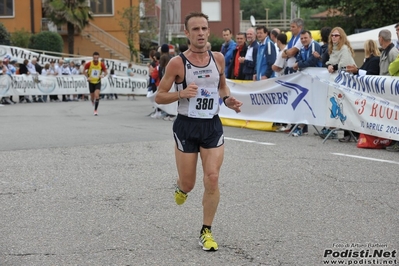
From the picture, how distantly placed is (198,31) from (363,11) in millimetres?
28080

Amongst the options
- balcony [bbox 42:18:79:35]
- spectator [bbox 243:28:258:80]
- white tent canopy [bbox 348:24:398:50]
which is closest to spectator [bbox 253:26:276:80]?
spectator [bbox 243:28:258:80]

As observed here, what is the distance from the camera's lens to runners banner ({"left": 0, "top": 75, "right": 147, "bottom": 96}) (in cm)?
2975

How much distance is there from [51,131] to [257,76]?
181 inches

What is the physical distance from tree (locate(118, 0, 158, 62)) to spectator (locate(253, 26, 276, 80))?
123ft

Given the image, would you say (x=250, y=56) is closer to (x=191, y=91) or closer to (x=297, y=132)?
(x=297, y=132)

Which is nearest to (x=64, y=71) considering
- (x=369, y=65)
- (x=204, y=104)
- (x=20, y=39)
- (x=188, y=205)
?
(x=20, y=39)

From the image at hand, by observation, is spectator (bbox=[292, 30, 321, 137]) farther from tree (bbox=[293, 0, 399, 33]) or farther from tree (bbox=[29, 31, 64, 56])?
tree (bbox=[29, 31, 64, 56])

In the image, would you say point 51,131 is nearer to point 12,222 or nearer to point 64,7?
point 12,222

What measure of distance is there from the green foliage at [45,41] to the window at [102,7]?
25.7ft

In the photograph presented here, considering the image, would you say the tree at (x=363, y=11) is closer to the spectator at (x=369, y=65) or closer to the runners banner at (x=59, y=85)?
the runners banner at (x=59, y=85)

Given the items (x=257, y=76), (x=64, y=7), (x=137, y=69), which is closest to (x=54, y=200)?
(x=257, y=76)

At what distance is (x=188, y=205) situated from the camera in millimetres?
8023

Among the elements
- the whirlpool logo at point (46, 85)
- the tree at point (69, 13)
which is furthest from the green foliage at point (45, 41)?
the whirlpool logo at point (46, 85)

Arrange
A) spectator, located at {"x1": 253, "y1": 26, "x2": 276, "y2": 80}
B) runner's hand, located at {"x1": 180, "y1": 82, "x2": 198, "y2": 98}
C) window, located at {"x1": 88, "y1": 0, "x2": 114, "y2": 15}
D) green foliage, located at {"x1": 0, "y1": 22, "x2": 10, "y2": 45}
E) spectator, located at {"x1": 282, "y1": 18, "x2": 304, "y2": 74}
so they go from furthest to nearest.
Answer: window, located at {"x1": 88, "y1": 0, "x2": 114, "y2": 15} < green foliage, located at {"x1": 0, "y1": 22, "x2": 10, "y2": 45} < spectator, located at {"x1": 253, "y1": 26, "x2": 276, "y2": 80} < spectator, located at {"x1": 282, "y1": 18, "x2": 304, "y2": 74} < runner's hand, located at {"x1": 180, "y1": 82, "x2": 198, "y2": 98}
